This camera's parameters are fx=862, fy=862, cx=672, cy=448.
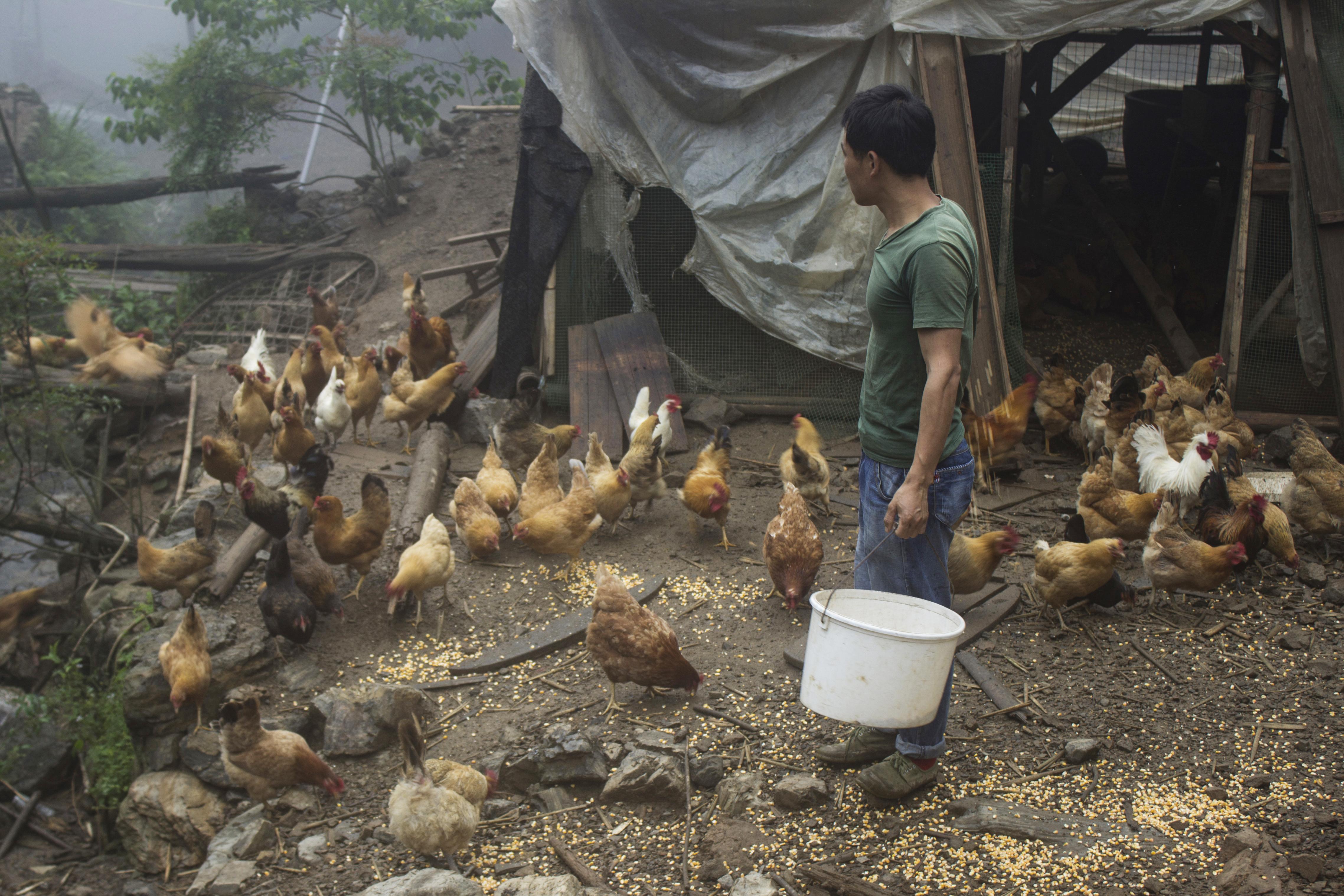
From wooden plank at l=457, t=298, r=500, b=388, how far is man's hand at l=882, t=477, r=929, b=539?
589 centimetres

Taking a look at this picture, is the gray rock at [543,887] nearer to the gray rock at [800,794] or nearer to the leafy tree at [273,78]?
the gray rock at [800,794]

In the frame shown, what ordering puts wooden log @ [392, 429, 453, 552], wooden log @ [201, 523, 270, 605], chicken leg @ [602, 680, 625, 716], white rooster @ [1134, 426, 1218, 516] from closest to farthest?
1. chicken leg @ [602, 680, 625, 716]
2. white rooster @ [1134, 426, 1218, 516]
3. wooden log @ [201, 523, 270, 605]
4. wooden log @ [392, 429, 453, 552]

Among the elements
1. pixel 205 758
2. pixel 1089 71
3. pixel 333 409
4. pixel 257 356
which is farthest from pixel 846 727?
pixel 1089 71

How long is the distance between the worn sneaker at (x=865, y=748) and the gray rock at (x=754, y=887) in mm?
636

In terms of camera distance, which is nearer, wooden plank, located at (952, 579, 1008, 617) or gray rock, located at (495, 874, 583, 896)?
gray rock, located at (495, 874, 583, 896)

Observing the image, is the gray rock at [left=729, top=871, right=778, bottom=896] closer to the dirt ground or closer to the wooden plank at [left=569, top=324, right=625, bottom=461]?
the dirt ground

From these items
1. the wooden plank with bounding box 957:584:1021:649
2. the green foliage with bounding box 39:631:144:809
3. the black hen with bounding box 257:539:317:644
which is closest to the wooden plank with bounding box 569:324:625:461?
the black hen with bounding box 257:539:317:644

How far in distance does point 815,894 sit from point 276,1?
13422 mm

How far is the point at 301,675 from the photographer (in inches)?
195

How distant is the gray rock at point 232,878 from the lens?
3.77m

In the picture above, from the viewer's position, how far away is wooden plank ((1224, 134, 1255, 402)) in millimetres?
6773

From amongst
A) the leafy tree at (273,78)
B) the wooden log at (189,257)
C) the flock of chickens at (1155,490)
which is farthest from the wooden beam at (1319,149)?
the wooden log at (189,257)

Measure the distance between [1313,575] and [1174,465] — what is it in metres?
0.96

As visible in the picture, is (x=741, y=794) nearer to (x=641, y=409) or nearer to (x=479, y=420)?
(x=641, y=409)
